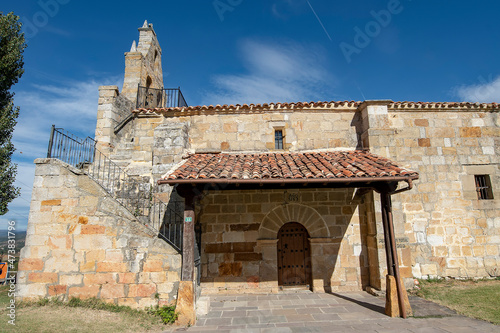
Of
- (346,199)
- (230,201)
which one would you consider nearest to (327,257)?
(346,199)

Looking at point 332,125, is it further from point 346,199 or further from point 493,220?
point 493,220

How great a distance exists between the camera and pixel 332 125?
823 cm

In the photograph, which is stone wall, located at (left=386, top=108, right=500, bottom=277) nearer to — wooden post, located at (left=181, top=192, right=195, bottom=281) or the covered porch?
the covered porch

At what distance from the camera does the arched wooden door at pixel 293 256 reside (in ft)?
23.9

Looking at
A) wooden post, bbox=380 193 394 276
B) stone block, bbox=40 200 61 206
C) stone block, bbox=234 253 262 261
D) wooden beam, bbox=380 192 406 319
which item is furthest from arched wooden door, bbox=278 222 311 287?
stone block, bbox=40 200 61 206

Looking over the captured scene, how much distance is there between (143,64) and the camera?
1159cm

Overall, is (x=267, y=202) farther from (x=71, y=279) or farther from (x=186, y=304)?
(x=71, y=279)

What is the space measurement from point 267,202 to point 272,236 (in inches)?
36.0

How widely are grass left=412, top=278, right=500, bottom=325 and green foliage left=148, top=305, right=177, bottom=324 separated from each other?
555 cm

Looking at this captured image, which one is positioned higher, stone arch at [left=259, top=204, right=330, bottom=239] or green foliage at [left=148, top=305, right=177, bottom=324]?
stone arch at [left=259, top=204, right=330, bottom=239]

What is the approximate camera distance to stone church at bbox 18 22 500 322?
216 inches

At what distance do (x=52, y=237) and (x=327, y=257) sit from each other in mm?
6505

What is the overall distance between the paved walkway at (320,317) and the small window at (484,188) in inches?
168

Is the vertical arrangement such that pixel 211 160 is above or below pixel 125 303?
above
